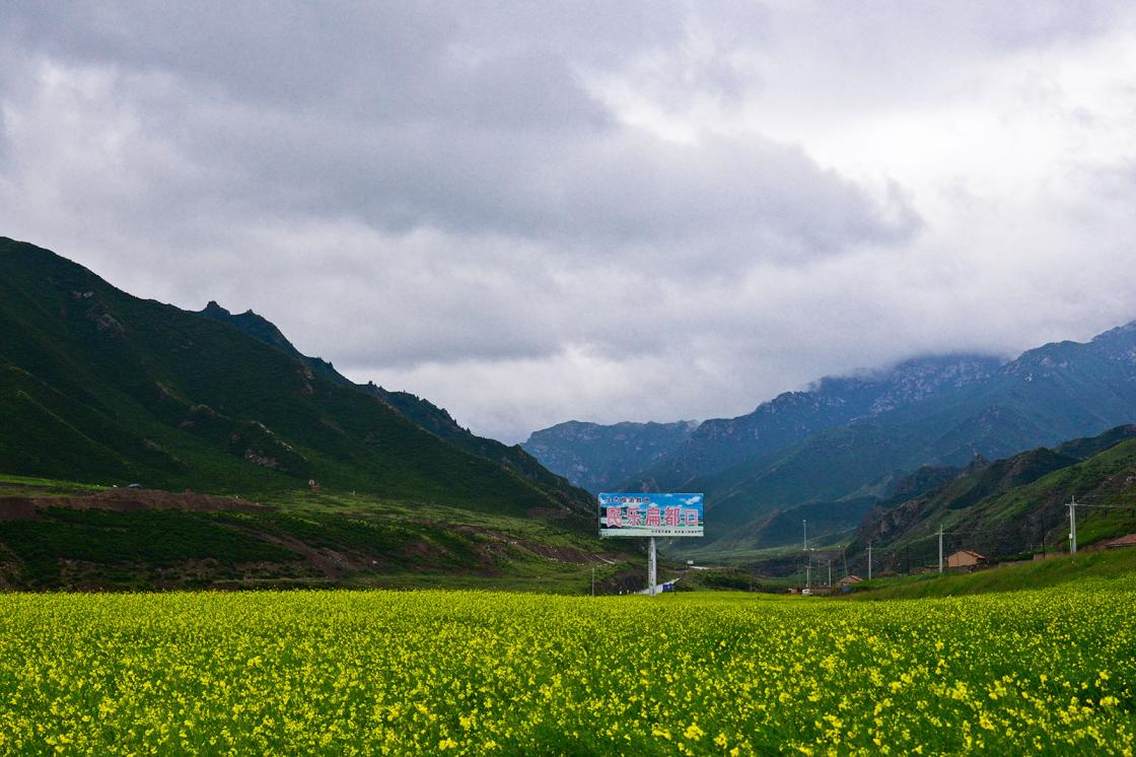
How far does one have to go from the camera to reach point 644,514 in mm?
140375

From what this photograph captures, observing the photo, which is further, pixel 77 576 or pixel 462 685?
pixel 77 576

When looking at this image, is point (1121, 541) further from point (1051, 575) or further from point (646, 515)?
point (1051, 575)

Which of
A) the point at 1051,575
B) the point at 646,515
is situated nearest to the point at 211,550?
the point at 646,515

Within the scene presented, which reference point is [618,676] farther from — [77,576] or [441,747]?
[77,576]

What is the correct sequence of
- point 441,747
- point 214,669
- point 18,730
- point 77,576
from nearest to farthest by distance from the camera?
point 441,747, point 18,730, point 214,669, point 77,576

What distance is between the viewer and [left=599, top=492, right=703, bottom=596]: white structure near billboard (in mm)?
139625

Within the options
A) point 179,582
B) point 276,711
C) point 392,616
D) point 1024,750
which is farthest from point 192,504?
point 1024,750

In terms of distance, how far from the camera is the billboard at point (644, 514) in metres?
140

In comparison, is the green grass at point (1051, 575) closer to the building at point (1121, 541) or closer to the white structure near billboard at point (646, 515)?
the white structure near billboard at point (646, 515)

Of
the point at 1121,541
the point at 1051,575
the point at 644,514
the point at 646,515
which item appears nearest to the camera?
the point at 1051,575

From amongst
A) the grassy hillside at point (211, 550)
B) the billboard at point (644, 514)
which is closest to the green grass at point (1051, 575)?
the billboard at point (644, 514)

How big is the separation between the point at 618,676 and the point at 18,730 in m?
16.1

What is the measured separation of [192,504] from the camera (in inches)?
6363

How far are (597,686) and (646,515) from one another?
11685cm
